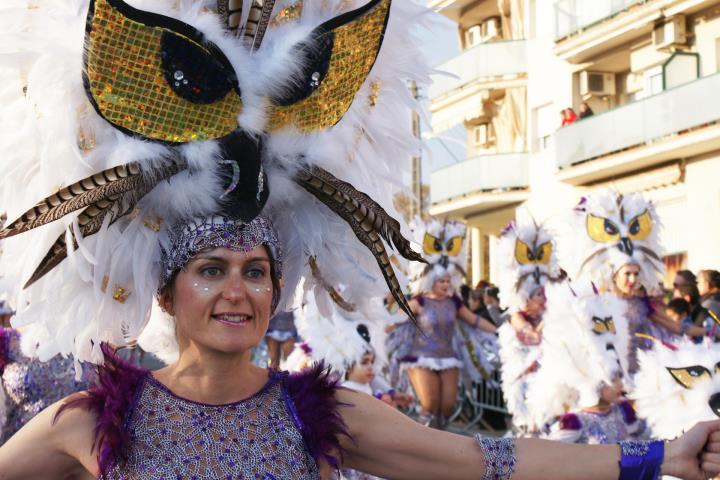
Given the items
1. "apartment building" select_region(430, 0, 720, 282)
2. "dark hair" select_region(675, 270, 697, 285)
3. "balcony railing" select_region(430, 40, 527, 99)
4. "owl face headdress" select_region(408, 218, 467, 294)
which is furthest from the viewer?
"balcony railing" select_region(430, 40, 527, 99)

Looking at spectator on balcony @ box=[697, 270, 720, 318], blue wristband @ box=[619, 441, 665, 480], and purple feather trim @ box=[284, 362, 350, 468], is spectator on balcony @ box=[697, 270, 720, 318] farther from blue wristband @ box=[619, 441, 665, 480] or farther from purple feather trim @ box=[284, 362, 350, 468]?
purple feather trim @ box=[284, 362, 350, 468]

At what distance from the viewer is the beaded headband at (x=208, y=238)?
2943 millimetres

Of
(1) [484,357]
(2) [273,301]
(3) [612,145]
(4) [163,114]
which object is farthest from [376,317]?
(3) [612,145]

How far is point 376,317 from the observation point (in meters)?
3.45

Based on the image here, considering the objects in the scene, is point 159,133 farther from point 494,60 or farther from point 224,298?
point 494,60

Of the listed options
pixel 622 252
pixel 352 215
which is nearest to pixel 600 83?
Answer: pixel 622 252

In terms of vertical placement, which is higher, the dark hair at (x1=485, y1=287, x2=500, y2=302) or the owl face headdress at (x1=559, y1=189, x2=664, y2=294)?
the owl face headdress at (x1=559, y1=189, x2=664, y2=294)

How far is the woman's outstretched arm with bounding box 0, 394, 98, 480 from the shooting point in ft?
9.25

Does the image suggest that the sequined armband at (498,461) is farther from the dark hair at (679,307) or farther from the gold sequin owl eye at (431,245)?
the gold sequin owl eye at (431,245)

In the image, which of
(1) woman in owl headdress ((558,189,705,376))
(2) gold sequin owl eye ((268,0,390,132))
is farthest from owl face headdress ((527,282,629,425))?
(2) gold sequin owl eye ((268,0,390,132))

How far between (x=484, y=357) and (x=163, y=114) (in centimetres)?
781

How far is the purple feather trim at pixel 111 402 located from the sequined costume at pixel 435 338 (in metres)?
7.03

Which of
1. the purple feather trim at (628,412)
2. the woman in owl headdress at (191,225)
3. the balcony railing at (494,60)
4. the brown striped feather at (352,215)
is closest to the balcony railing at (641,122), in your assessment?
the balcony railing at (494,60)

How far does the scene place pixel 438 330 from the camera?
1010 cm
